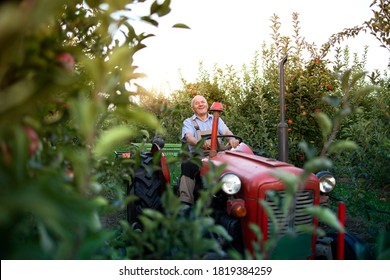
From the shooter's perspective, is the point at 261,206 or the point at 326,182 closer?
the point at 261,206

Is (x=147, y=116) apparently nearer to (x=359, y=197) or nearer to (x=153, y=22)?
(x=153, y=22)

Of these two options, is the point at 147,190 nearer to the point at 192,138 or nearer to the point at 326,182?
the point at 192,138

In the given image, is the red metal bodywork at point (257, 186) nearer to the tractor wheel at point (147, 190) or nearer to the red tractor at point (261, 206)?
the red tractor at point (261, 206)

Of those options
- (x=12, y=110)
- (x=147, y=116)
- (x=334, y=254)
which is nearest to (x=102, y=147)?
(x=147, y=116)

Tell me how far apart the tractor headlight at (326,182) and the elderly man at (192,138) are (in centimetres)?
97

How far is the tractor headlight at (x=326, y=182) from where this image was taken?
2.59m

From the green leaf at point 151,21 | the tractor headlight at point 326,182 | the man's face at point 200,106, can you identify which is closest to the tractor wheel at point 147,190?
the man's face at point 200,106

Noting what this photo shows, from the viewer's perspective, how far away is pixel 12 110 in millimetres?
571

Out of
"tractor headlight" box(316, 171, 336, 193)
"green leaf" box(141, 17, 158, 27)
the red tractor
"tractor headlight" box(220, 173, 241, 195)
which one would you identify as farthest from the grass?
"green leaf" box(141, 17, 158, 27)

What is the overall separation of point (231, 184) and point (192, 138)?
1.18m

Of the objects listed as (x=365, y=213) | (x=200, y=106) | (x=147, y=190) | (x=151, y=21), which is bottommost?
(x=365, y=213)

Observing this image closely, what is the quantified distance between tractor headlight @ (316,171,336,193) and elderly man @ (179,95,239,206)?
967 mm

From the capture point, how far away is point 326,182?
2.60 meters

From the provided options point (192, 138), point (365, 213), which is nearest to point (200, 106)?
point (192, 138)
